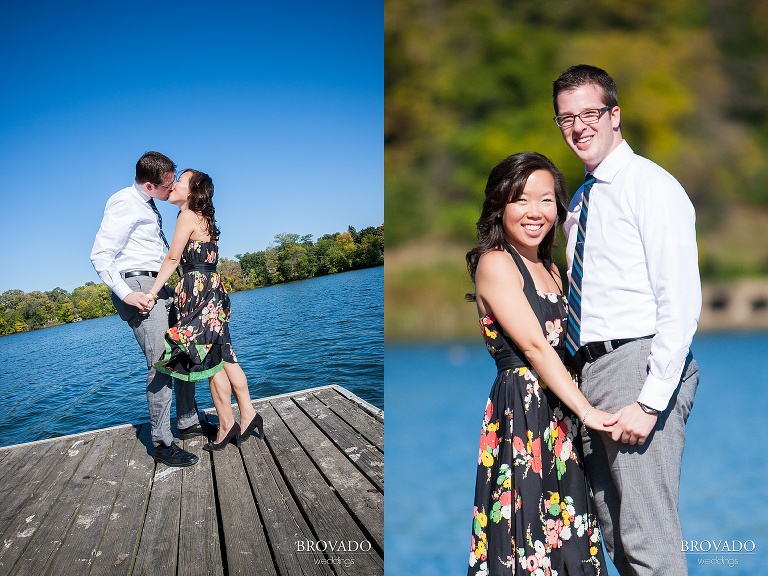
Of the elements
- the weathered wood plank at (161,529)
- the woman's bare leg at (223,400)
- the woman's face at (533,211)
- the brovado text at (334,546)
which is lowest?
the brovado text at (334,546)

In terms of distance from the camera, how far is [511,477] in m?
1.27

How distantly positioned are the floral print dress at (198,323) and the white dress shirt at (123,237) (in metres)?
0.14

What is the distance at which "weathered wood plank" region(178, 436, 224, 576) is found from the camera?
154cm

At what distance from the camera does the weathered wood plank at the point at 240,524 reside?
5.13ft

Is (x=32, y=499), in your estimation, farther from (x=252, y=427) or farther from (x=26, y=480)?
(x=252, y=427)

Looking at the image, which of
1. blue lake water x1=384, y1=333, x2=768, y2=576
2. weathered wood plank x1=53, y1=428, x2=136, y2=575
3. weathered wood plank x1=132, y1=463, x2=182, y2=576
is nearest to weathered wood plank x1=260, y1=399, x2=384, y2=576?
weathered wood plank x1=132, y1=463, x2=182, y2=576

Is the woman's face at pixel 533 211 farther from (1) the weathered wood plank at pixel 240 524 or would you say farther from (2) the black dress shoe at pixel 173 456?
(2) the black dress shoe at pixel 173 456

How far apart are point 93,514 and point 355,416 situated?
97cm

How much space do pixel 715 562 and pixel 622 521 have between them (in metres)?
2.02

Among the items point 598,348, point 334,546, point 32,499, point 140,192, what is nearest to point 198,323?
point 140,192

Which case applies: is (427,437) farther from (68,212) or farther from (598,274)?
(598,274)

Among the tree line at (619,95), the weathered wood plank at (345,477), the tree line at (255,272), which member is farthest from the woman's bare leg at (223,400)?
the tree line at (619,95)

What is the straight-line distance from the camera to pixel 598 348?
1.23 meters

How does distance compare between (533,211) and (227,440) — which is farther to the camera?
(227,440)
